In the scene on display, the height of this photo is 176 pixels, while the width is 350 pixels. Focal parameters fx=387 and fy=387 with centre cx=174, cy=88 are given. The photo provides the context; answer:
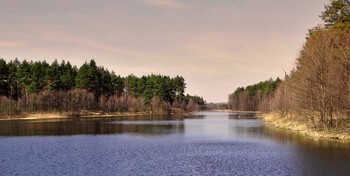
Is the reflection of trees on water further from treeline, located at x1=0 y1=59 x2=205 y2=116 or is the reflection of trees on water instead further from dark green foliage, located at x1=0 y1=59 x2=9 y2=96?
dark green foliage, located at x1=0 y1=59 x2=9 y2=96

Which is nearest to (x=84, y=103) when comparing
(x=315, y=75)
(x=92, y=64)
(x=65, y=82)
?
(x=65, y=82)

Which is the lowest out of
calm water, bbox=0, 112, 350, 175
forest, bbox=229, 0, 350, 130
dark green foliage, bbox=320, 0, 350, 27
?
calm water, bbox=0, 112, 350, 175

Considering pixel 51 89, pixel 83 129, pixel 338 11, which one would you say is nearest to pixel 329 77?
pixel 338 11

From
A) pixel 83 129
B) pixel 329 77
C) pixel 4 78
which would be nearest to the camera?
pixel 329 77

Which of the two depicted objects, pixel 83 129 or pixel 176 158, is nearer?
pixel 176 158

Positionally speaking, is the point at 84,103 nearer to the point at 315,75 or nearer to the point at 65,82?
the point at 65,82

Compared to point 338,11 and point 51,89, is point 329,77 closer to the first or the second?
point 338,11

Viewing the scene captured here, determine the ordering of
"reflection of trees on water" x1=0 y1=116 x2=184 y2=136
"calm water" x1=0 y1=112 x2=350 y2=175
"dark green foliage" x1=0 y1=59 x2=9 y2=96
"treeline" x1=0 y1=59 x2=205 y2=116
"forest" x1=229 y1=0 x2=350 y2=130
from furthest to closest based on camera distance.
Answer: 1. "dark green foliage" x1=0 y1=59 x2=9 y2=96
2. "treeline" x1=0 y1=59 x2=205 y2=116
3. "reflection of trees on water" x1=0 y1=116 x2=184 y2=136
4. "forest" x1=229 y1=0 x2=350 y2=130
5. "calm water" x1=0 y1=112 x2=350 y2=175

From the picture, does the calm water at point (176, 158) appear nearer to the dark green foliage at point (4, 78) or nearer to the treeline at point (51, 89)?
the treeline at point (51, 89)

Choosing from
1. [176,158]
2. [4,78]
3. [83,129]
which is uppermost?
[4,78]

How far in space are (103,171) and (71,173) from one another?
2619 mm

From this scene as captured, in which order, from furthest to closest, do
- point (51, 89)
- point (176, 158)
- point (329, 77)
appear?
point (51, 89), point (329, 77), point (176, 158)

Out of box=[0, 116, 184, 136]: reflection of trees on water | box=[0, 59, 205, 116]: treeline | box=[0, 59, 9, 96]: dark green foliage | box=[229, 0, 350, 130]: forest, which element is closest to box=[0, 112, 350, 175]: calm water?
box=[229, 0, 350, 130]: forest

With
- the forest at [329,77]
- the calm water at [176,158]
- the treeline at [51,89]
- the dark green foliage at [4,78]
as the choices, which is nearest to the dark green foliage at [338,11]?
the forest at [329,77]
